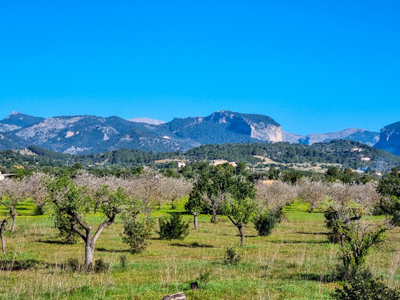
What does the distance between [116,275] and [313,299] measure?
32.6 feet

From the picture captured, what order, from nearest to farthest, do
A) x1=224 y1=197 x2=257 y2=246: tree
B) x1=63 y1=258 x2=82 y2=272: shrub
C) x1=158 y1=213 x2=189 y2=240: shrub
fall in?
x1=63 y1=258 x2=82 y2=272: shrub
x1=224 y1=197 x2=257 y2=246: tree
x1=158 y1=213 x2=189 y2=240: shrub

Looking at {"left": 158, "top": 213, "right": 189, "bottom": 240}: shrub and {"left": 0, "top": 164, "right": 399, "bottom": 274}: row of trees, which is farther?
{"left": 158, "top": 213, "right": 189, "bottom": 240}: shrub

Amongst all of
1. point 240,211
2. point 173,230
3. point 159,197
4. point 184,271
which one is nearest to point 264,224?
point 240,211

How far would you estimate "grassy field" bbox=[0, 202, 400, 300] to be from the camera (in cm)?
1477

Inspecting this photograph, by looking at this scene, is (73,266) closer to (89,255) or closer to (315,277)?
(89,255)

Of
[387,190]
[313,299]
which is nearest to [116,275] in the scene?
[313,299]

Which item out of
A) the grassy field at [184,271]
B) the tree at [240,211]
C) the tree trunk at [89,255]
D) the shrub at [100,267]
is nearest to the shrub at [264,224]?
the grassy field at [184,271]

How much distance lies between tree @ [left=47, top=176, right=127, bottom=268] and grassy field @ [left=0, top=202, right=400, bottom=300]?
205cm

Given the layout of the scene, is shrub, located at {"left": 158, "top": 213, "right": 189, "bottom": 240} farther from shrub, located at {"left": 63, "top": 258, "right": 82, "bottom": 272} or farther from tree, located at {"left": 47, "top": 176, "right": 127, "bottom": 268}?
shrub, located at {"left": 63, "top": 258, "right": 82, "bottom": 272}

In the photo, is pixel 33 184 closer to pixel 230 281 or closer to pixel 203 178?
pixel 203 178

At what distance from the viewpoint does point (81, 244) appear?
34312mm

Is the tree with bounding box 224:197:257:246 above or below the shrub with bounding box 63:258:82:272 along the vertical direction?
above

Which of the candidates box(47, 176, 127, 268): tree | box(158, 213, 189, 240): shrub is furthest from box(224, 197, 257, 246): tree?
box(47, 176, 127, 268): tree

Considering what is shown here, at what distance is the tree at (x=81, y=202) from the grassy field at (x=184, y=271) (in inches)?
80.7
